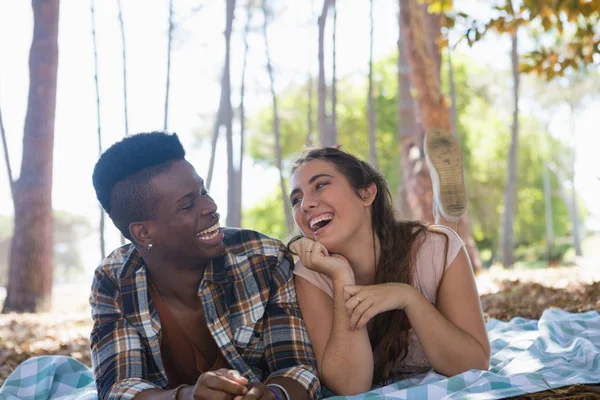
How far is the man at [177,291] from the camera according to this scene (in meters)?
2.82

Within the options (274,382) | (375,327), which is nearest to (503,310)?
(375,327)

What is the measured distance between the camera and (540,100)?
35.2 meters

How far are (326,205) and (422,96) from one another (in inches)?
280

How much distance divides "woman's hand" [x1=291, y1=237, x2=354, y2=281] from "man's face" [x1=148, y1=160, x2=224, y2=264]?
0.37 m

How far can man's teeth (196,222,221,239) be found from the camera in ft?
9.27

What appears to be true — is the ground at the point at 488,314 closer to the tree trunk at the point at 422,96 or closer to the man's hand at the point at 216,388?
the tree trunk at the point at 422,96

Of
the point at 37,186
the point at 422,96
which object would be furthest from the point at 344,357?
the point at 37,186

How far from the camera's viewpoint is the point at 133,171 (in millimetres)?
2867

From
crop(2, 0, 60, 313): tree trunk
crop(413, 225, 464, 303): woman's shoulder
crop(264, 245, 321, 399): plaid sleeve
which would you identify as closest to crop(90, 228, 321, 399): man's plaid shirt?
crop(264, 245, 321, 399): plaid sleeve

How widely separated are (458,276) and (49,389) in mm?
2258

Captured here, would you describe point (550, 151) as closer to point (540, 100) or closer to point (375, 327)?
point (540, 100)

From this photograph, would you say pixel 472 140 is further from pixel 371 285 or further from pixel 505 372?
pixel 371 285

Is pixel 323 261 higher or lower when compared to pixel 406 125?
lower

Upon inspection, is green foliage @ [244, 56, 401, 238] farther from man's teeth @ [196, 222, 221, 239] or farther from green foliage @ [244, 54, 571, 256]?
man's teeth @ [196, 222, 221, 239]
